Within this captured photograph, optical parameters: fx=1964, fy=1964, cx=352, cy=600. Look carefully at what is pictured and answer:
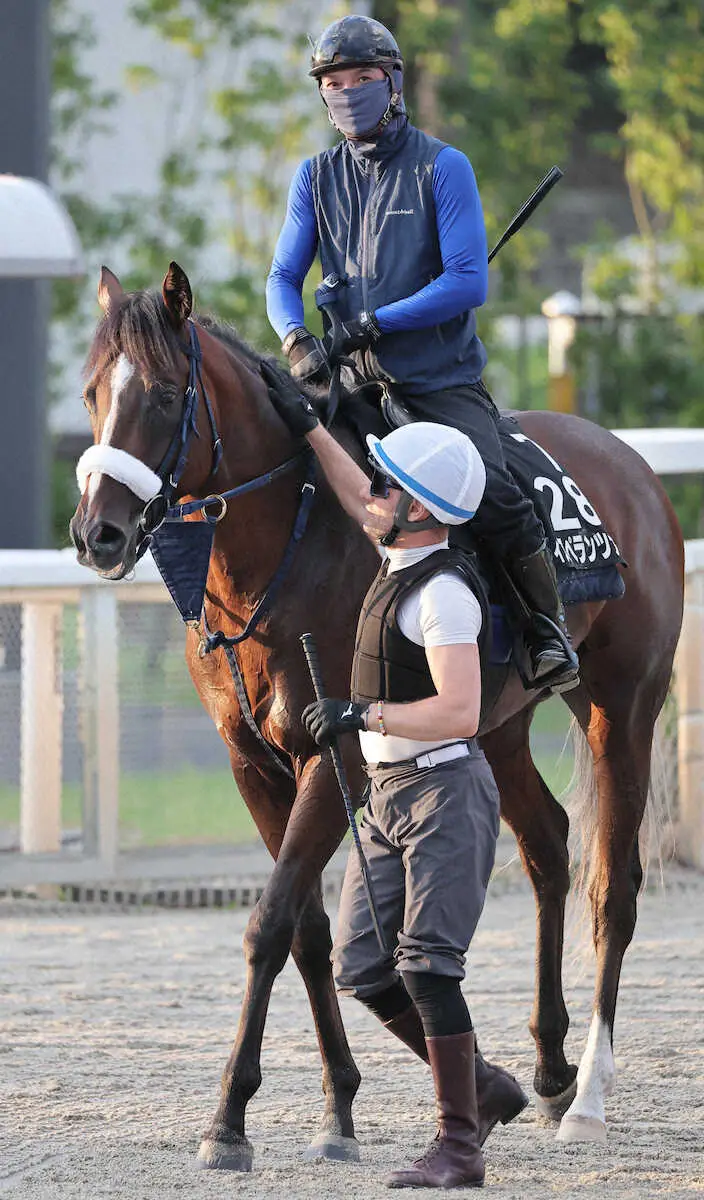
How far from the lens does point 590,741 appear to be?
561 cm

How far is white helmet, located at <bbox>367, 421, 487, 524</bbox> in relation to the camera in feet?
13.0

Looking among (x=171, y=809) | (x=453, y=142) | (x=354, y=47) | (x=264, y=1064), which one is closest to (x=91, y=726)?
(x=171, y=809)

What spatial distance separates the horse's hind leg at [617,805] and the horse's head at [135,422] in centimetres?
162

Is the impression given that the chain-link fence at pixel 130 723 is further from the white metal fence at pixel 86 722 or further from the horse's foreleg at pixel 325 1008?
the horse's foreleg at pixel 325 1008

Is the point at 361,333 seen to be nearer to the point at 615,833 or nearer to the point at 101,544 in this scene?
the point at 101,544

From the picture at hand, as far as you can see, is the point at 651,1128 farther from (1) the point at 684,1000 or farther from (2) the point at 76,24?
(2) the point at 76,24

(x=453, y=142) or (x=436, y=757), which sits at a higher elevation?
(x=453, y=142)

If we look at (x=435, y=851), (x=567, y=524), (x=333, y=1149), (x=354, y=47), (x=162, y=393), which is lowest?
(x=333, y=1149)

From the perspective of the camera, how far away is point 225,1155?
4.44m

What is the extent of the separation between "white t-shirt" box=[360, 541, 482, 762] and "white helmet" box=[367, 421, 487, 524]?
4.1 inches

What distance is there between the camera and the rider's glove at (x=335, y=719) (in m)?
3.94

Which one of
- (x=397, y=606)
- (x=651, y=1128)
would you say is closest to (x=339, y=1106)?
(x=651, y=1128)

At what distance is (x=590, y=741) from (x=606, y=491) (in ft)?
2.36

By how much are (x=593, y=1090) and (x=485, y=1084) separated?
710mm
